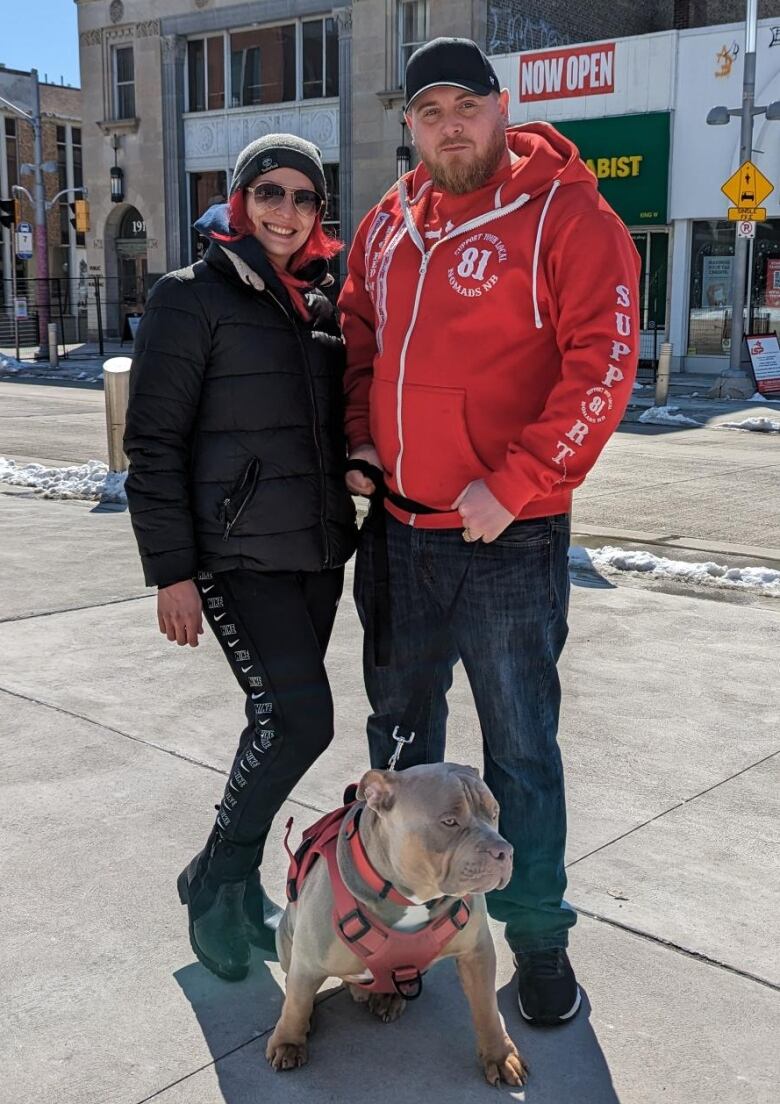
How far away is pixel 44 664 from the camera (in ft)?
17.4

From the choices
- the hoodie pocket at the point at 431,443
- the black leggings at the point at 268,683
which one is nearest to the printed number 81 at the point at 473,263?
the hoodie pocket at the point at 431,443

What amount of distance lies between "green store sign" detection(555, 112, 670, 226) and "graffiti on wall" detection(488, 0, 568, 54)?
139 inches

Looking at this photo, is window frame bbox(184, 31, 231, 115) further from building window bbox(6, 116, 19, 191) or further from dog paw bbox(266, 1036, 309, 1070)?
dog paw bbox(266, 1036, 309, 1070)

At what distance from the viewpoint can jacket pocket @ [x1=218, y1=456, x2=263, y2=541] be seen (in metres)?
2.81

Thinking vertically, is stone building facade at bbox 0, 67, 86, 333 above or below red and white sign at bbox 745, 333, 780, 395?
above

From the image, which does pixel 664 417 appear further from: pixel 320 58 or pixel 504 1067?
pixel 320 58

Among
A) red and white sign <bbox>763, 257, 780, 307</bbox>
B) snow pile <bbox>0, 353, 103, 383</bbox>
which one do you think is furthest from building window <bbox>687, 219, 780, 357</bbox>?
snow pile <bbox>0, 353, 103, 383</bbox>

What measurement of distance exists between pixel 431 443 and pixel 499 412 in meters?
0.17

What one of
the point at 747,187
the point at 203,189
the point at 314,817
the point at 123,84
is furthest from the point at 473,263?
the point at 123,84

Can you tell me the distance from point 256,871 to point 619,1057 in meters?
0.99

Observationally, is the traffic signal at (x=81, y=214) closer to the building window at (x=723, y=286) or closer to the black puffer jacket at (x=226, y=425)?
the building window at (x=723, y=286)

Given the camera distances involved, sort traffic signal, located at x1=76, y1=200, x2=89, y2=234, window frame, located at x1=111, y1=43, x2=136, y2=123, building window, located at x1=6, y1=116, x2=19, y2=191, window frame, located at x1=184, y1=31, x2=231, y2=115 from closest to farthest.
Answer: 1. traffic signal, located at x1=76, y1=200, x2=89, y2=234
2. window frame, located at x1=184, y1=31, x2=231, y2=115
3. window frame, located at x1=111, y1=43, x2=136, y2=123
4. building window, located at x1=6, y1=116, x2=19, y2=191

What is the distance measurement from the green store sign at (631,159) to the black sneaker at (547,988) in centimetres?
2202

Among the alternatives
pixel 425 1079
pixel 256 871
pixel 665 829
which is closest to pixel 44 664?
pixel 256 871
